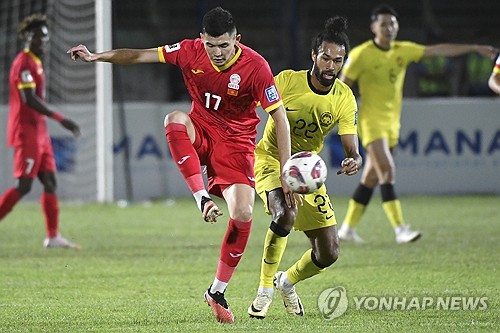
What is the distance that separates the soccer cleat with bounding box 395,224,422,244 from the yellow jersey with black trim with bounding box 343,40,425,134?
3.66 feet

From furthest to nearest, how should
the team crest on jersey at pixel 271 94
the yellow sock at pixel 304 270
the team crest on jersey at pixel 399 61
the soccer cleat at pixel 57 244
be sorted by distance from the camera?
the team crest on jersey at pixel 399 61, the soccer cleat at pixel 57 244, the yellow sock at pixel 304 270, the team crest on jersey at pixel 271 94

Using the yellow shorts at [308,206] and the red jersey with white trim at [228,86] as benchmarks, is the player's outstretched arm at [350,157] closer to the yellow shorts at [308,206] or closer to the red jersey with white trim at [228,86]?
the yellow shorts at [308,206]

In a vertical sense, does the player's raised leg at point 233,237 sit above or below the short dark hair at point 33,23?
below

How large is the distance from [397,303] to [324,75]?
1.60m

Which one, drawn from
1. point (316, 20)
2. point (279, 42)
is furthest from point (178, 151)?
point (316, 20)

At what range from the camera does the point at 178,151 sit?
6.75 meters

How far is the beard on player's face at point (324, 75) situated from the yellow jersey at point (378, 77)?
4.36m

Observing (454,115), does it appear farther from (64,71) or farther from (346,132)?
(346,132)

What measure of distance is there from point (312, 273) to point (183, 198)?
10.6m

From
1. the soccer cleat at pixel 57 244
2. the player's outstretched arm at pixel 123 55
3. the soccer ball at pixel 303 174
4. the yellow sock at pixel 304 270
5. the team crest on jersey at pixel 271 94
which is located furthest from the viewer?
the soccer cleat at pixel 57 244

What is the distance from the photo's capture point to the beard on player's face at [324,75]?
23.2 feet

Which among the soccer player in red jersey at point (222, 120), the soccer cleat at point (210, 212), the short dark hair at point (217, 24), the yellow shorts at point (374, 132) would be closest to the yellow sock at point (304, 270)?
the soccer player in red jersey at point (222, 120)

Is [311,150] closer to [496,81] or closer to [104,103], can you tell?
[496,81]

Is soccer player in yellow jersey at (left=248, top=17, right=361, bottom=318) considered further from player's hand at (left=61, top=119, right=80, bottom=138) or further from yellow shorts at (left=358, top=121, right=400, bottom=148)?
yellow shorts at (left=358, top=121, right=400, bottom=148)
